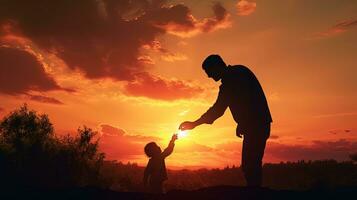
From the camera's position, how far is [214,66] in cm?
835

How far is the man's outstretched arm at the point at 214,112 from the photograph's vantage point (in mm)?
8383

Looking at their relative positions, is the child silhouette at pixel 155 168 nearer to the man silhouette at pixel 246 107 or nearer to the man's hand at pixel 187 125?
the man's hand at pixel 187 125

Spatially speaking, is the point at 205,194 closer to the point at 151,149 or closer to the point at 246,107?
the point at 246,107

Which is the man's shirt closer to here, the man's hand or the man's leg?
the man's leg

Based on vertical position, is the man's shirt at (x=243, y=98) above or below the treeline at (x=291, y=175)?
below

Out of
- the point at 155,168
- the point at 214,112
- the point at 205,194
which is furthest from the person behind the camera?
the point at 155,168

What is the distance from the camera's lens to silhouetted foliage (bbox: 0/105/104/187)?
49.1m

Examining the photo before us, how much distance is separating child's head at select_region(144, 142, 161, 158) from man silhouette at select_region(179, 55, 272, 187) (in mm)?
5360

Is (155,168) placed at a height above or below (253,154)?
above

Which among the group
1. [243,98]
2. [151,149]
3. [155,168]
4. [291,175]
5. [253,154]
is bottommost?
[253,154]

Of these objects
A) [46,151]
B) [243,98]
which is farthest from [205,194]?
[46,151]

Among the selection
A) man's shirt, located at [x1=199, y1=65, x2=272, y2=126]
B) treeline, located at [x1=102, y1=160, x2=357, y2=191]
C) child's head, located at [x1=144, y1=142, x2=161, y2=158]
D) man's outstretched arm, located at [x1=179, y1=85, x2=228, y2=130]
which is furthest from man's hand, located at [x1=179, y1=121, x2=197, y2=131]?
treeline, located at [x1=102, y1=160, x2=357, y2=191]

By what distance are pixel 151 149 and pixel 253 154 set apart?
6062 millimetres

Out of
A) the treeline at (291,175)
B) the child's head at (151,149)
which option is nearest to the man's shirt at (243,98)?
the child's head at (151,149)
